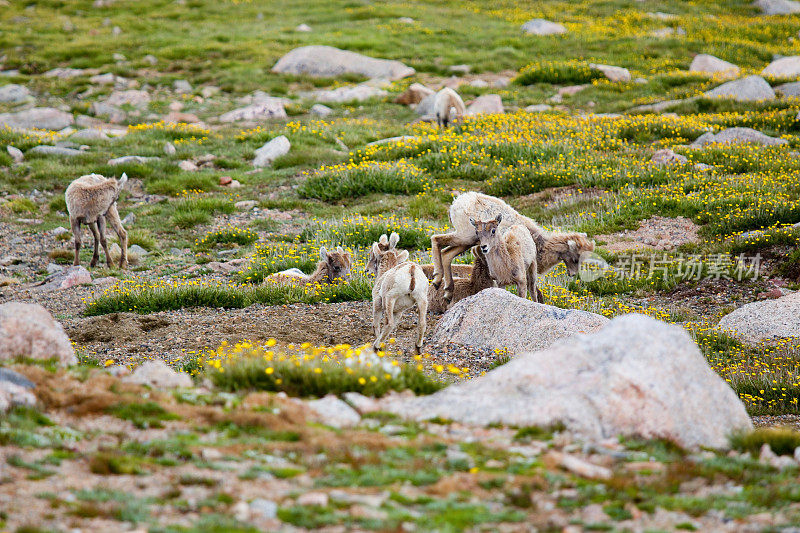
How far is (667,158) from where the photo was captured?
19719mm

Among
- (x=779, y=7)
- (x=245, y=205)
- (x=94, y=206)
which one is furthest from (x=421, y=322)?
(x=779, y=7)

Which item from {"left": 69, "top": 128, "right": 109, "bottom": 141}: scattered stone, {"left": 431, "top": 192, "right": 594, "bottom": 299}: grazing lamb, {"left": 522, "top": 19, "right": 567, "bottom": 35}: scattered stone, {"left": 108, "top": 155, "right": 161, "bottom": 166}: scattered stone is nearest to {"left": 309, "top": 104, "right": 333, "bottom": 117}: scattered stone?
{"left": 69, "top": 128, "right": 109, "bottom": 141}: scattered stone

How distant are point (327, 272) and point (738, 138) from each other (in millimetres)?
14320

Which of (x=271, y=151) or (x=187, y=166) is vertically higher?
(x=271, y=151)

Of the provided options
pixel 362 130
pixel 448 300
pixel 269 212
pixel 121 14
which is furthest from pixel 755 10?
pixel 448 300

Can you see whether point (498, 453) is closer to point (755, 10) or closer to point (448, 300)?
point (448, 300)

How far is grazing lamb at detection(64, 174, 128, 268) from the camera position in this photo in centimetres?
1427

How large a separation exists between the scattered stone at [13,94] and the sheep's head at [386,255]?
2393cm

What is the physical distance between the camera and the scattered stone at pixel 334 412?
5738 millimetres

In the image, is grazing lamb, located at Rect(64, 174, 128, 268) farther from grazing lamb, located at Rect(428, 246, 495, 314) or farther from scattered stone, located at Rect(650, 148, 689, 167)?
scattered stone, located at Rect(650, 148, 689, 167)

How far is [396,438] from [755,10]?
175 ft

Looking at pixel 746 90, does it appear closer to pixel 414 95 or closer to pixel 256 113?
pixel 414 95

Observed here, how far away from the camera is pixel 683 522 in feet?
14.4

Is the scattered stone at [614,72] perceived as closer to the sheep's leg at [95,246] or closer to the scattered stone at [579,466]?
the sheep's leg at [95,246]
